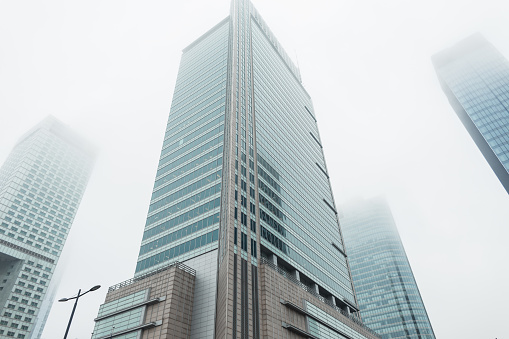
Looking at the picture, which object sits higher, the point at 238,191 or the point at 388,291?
the point at 388,291

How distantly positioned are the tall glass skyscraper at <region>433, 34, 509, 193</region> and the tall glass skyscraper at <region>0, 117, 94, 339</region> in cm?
20116

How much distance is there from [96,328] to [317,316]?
38.1 metres

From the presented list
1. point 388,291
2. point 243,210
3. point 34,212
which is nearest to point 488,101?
point 388,291

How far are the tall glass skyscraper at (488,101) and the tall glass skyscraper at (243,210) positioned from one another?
310 ft

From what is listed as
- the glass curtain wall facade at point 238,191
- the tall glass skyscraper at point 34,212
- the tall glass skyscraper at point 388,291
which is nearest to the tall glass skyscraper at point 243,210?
the glass curtain wall facade at point 238,191

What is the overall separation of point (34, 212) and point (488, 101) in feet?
728

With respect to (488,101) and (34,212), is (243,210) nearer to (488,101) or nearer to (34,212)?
(34,212)

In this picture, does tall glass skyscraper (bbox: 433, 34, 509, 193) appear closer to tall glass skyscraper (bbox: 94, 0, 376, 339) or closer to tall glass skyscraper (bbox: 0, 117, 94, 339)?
tall glass skyscraper (bbox: 94, 0, 376, 339)

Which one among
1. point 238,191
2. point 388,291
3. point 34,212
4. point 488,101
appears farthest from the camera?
point 388,291

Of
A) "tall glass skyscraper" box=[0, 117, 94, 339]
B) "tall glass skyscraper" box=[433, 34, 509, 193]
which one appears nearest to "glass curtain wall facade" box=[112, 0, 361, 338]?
"tall glass skyscraper" box=[433, 34, 509, 193]

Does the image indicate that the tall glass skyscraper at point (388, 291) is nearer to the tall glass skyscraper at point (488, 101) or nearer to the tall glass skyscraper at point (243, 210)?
the tall glass skyscraper at point (488, 101)

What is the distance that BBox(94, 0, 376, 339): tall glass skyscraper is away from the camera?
52656mm

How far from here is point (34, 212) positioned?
15462cm

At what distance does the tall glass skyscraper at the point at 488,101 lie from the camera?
155 metres
